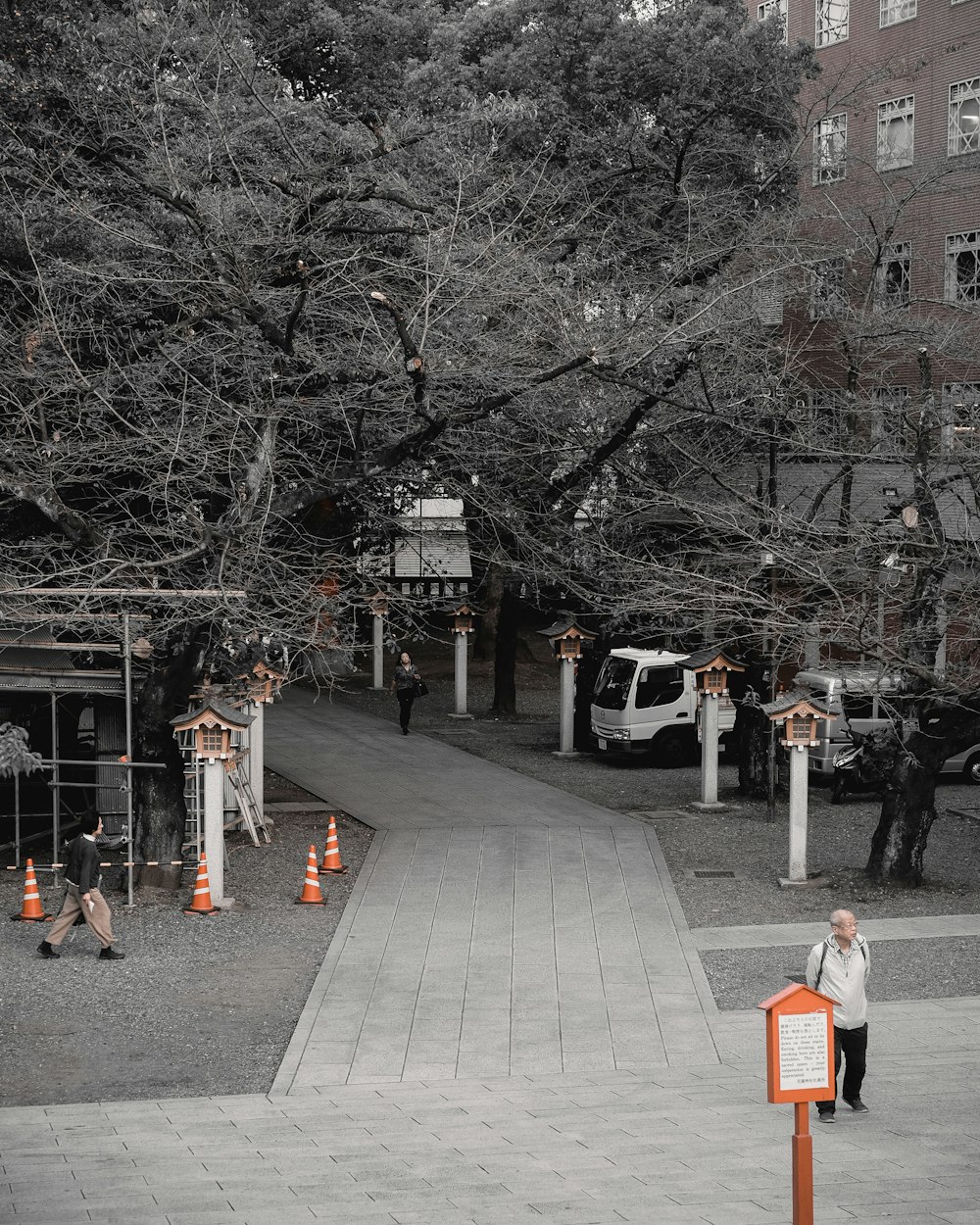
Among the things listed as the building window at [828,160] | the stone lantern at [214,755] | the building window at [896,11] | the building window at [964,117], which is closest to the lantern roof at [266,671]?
the stone lantern at [214,755]

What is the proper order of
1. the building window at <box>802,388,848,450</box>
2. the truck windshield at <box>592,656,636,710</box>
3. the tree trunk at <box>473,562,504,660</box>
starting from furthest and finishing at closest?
the tree trunk at <box>473,562,504,660</box>, the truck windshield at <box>592,656,636,710</box>, the building window at <box>802,388,848,450</box>

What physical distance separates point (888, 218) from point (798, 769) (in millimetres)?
9668

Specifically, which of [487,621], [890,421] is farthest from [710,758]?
[487,621]

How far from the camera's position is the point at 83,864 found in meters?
13.7

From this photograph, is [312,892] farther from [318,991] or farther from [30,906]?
[318,991]

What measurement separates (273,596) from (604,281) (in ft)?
32.9

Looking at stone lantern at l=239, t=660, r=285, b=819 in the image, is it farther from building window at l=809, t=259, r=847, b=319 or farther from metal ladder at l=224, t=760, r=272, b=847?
building window at l=809, t=259, r=847, b=319

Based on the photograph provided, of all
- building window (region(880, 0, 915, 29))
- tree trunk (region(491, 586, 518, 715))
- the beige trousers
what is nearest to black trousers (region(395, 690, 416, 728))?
tree trunk (region(491, 586, 518, 715))

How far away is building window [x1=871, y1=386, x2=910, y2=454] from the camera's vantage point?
17.9m

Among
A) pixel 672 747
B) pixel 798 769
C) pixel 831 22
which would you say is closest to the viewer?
pixel 798 769

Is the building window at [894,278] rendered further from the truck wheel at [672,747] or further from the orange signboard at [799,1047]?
the orange signboard at [799,1047]

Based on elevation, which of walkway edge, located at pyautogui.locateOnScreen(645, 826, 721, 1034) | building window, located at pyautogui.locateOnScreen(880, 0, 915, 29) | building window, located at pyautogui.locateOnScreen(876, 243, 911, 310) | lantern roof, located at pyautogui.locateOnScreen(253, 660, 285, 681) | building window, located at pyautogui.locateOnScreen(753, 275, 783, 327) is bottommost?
walkway edge, located at pyautogui.locateOnScreen(645, 826, 721, 1034)

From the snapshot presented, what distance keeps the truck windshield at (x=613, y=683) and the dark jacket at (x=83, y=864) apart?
14.2 meters

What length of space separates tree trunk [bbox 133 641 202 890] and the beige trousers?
292 centimetres
